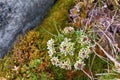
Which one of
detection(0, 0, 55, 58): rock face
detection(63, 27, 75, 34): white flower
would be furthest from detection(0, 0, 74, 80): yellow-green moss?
detection(63, 27, 75, 34): white flower

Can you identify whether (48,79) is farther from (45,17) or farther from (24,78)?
(45,17)

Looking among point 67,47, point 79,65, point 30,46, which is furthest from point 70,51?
point 30,46

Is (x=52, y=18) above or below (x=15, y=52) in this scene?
above

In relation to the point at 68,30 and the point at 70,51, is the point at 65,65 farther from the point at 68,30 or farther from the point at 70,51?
the point at 68,30

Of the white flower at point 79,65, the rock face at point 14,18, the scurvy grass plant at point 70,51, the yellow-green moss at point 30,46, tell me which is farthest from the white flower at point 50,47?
the rock face at point 14,18

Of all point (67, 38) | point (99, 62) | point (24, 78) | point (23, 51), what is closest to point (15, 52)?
point (23, 51)

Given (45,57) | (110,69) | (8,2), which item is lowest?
(110,69)

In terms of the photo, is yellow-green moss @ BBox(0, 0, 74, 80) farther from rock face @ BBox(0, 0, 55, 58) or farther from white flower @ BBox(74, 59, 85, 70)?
white flower @ BBox(74, 59, 85, 70)
